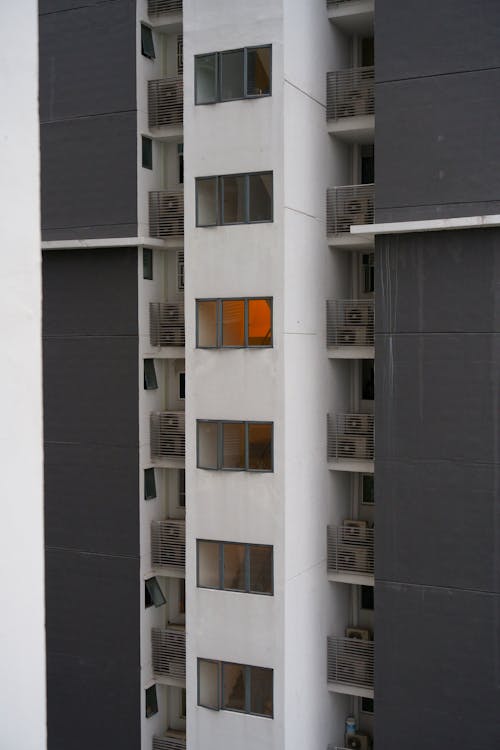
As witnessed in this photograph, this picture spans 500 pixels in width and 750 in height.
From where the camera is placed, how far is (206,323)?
1836 cm

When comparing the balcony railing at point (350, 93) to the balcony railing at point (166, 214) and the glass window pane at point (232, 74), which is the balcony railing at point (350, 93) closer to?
the glass window pane at point (232, 74)

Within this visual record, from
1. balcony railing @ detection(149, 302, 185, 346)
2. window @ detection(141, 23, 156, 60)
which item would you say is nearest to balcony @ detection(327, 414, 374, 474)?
balcony railing @ detection(149, 302, 185, 346)

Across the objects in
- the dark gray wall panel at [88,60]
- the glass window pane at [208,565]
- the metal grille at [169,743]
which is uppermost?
the dark gray wall panel at [88,60]

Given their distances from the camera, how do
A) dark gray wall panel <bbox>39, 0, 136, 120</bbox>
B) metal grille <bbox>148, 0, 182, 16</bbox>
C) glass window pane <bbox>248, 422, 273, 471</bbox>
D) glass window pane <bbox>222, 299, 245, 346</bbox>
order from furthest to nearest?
1. metal grille <bbox>148, 0, 182, 16</bbox>
2. dark gray wall panel <bbox>39, 0, 136, 120</bbox>
3. glass window pane <bbox>222, 299, 245, 346</bbox>
4. glass window pane <bbox>248, 422, 273, 471</bbox>

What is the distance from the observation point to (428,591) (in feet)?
56.3

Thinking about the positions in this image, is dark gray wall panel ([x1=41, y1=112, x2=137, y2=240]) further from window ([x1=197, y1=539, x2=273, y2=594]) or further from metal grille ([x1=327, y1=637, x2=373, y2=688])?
metal grille ([x1=327, y1=637, x2=373, y2=688])

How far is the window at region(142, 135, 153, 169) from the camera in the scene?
19469 millimetres

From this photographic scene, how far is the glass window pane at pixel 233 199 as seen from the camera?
1784cm

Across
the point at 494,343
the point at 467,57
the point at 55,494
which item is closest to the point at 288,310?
the point at 494,343

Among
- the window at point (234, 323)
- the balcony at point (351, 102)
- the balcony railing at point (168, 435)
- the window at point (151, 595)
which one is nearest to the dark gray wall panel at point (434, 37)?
the balcony at point (351, 102)

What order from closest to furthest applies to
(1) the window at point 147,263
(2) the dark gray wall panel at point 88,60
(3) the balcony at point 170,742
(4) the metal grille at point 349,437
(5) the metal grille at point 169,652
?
(4) the metal grille at point 349,437
(2) the dark gray wall panel at point 88,60
(1) the window at point 147,263
(5) the metal grille at point 169,652
(3) the balcony at point 170,742

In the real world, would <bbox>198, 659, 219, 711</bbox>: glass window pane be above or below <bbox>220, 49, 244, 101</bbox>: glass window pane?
below

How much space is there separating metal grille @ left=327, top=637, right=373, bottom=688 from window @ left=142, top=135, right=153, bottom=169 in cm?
1120

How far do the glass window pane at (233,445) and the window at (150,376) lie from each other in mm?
2572
